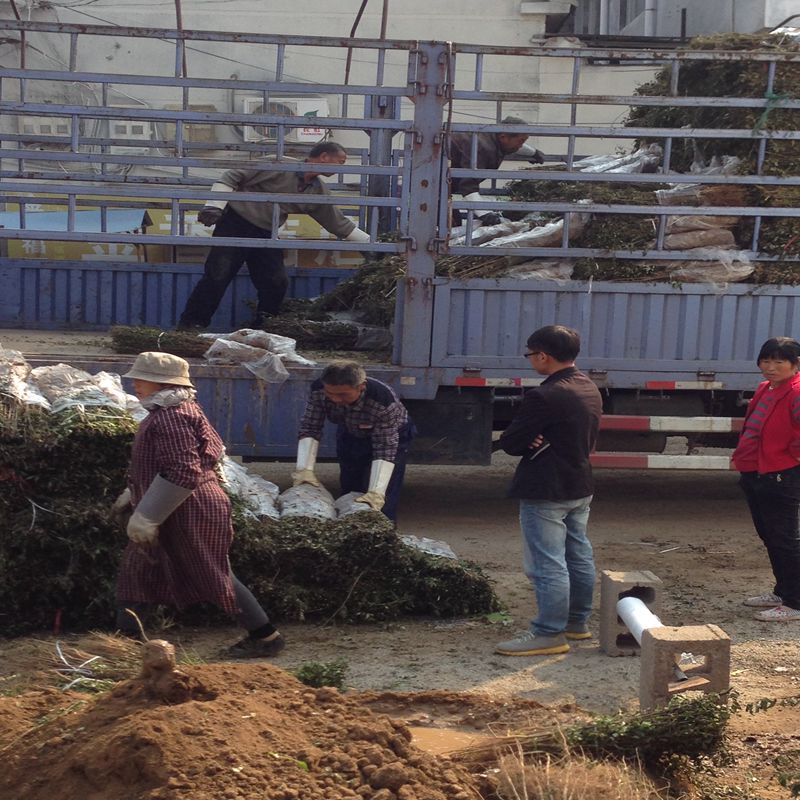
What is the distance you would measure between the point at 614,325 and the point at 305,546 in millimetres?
2890

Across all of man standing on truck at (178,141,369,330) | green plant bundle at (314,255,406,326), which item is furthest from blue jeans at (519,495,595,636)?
man standing on truck at (178,141,369,330)

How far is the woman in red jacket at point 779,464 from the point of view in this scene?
5.53m

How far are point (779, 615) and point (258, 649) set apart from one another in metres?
2.60

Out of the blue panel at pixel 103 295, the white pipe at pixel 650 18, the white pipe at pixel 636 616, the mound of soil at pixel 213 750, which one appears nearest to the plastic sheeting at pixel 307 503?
the white pipe at pixel 636 616

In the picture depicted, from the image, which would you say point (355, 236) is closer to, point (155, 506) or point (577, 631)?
point (577, 631)

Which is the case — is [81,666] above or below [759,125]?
below

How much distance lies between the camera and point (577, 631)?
17.3ft

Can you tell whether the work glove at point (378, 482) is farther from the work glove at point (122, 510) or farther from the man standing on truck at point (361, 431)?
the work glove at point (122, 510)

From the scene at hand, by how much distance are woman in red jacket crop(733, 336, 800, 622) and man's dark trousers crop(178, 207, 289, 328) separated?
155 inches

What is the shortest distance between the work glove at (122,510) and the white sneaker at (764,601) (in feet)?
10.4

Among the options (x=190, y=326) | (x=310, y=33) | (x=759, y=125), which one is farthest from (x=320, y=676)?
(x=310, y=33)

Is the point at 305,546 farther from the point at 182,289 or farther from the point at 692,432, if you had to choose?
the point at 182,289

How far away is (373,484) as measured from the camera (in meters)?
6.08

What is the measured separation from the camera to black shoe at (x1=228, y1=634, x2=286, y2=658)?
4.97 metres
